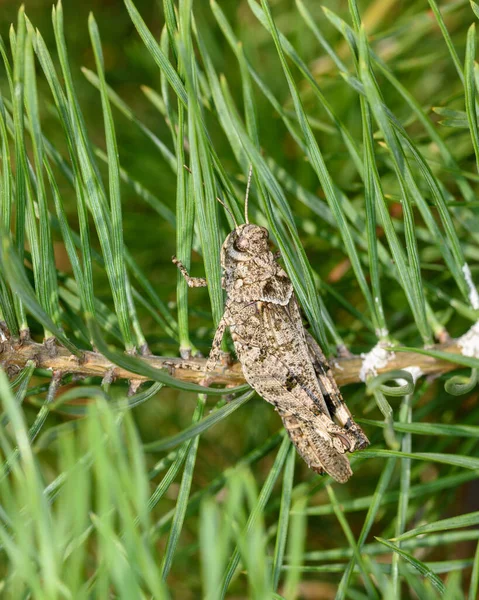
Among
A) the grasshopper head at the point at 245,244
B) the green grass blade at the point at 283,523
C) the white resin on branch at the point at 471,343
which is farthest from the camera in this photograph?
the grasshopper head at the point at 245,244

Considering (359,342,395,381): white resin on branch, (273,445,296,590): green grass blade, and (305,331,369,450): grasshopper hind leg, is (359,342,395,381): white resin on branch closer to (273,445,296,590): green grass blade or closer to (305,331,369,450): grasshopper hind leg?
(305,331,369,450): grasshopper hind leg

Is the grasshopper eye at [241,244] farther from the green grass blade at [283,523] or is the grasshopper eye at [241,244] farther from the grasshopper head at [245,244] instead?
the green grass blade at [283,523]

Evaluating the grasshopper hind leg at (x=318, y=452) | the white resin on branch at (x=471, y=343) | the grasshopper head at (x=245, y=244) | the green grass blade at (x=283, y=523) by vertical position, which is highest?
the grasshopper head at (x=245, y=244)

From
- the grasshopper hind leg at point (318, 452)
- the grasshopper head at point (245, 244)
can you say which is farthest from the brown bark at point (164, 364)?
the grasshopper head at point (245, 244)

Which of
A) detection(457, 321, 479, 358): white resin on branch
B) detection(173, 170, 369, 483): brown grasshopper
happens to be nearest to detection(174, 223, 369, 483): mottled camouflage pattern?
detection(173, 170, 369, 483): brown grasshopper

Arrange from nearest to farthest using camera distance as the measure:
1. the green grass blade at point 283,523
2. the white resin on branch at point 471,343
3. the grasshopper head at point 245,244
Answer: the green grass blade at point 283,523 < the white resin on branch at point 471,343 < the grasshopper head at point 245,244

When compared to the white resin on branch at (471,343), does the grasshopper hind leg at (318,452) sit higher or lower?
lower
